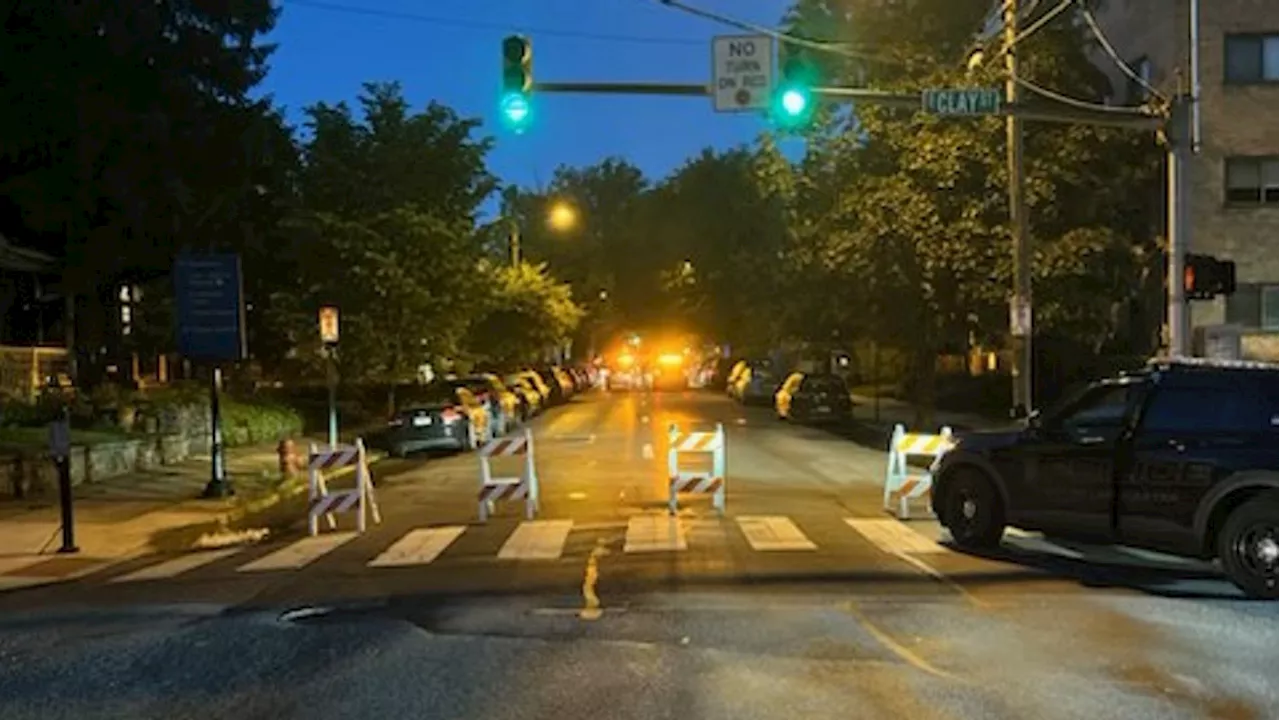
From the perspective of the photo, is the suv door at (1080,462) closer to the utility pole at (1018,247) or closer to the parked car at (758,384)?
the utility pole at (1018,247)

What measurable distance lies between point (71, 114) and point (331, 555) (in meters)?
17.7

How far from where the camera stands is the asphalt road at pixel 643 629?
7.68m

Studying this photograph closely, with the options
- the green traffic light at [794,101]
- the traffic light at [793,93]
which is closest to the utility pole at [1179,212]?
the traffic light at [793,93]

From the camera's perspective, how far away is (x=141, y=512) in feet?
62.2

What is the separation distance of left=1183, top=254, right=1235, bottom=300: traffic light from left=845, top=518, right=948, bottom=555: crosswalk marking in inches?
230

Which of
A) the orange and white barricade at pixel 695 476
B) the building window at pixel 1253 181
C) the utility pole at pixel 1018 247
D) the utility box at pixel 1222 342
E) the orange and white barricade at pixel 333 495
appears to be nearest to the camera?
the orange and white barricade at pixel 333 495

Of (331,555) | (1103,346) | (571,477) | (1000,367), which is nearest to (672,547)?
(331,555)

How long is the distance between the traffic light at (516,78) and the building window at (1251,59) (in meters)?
20.7

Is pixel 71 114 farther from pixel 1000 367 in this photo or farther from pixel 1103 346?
pixel 1000 367

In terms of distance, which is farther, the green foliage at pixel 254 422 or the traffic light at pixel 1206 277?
the green foliage at pixel 254 422

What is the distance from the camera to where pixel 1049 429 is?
1338 cm

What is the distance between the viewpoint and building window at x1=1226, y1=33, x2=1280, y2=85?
32969 millimetres

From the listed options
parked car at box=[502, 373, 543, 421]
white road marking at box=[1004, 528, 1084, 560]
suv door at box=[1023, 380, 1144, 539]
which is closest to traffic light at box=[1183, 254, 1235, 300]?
white road marking at box=[1004, 528, 1084, 560]

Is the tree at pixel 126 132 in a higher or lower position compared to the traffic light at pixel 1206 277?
higher
